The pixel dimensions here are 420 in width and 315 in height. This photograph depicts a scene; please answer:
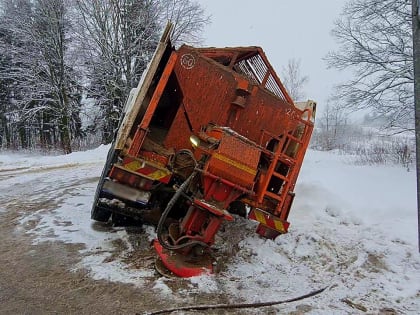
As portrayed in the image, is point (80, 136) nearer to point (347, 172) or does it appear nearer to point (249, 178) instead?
point (347, 172)

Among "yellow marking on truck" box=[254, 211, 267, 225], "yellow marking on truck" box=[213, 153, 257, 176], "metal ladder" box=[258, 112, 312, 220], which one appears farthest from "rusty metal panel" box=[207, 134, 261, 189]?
"yellow marking on truck" box=[254, 211, 267, 225]

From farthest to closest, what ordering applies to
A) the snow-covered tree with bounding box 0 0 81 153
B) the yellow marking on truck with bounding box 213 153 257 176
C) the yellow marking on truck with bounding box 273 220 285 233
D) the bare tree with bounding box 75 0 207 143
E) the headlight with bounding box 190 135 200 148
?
the snow-covered tree with bounding box 0 0 81 153
the bare tree with bounding box 75 0 207 143
the yellow marking on truck with bounding box 273 220 285 233
the headlight with bounding box 190 135 200 148
the yellow marking on truck with bounding box 213 153 257 176

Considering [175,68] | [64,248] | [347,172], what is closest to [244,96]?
[175,68]

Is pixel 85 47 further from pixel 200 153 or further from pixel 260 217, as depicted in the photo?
pixel 260 217

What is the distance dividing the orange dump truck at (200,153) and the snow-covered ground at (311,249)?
1.07 ft

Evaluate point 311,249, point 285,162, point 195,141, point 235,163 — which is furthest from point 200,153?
point 311,249

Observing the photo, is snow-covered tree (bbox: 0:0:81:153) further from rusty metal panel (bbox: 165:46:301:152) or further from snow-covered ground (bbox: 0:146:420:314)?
rusty metal panel (bbox: 165:46:301:152)

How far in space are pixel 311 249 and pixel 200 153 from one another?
1732 millimetres

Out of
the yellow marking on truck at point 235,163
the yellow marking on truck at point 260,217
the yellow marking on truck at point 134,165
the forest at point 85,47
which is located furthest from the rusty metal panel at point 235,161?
the forest at point 85,47

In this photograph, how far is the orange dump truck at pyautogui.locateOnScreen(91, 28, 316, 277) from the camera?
3691 millimetres

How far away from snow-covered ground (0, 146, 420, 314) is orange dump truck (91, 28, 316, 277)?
325 mm

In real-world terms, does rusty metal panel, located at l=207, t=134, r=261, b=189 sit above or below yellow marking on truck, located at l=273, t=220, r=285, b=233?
above

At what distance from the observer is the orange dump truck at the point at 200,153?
3.69 m

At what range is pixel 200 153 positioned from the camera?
4125mm
